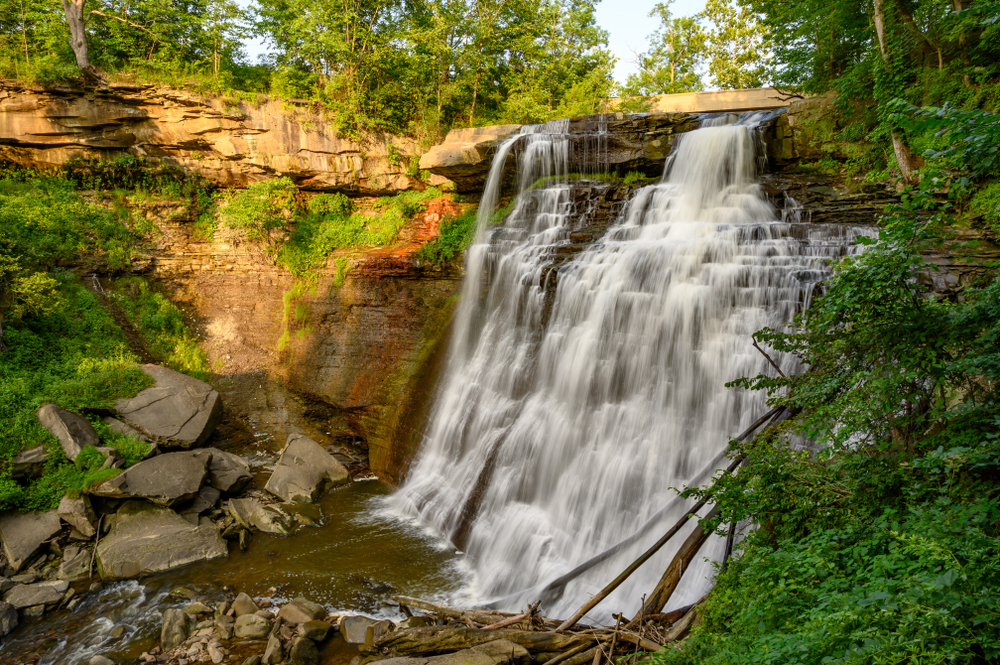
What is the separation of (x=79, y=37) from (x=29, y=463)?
13588 millimetres

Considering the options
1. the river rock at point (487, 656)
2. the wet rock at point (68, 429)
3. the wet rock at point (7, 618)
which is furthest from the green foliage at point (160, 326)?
the river rock at point (487, 656)

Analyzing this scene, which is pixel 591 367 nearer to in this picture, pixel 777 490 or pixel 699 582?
pixel 699 582

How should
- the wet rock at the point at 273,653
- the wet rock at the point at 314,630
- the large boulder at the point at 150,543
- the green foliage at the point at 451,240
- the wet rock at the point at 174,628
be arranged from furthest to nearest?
the green foliage at the point at 451,240, the large boulder at the point at 150,543, the wet rock at the point at 174,628, the wet rock at the point at 314,630, the wet rock at the point at 273,653

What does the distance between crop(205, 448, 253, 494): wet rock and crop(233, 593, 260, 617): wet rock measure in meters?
3.40

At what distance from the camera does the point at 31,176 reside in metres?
15.1

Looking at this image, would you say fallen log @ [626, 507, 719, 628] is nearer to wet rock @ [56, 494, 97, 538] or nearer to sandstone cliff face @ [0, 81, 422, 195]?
wet rock @ [56, 494, 97, 538]

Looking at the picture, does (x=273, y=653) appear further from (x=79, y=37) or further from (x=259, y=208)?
(x=79, y=37)

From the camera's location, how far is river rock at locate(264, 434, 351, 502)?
34.3ft

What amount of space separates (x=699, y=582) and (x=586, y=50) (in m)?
27.1

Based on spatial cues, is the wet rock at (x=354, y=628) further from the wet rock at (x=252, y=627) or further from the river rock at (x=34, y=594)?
the river rock at (x=34, y=594)

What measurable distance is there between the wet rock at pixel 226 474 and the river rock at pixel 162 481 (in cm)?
28

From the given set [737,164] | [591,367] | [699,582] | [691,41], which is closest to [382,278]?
[591,367]

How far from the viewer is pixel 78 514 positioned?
8.63 meters

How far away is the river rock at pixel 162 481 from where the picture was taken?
28.9 feet
